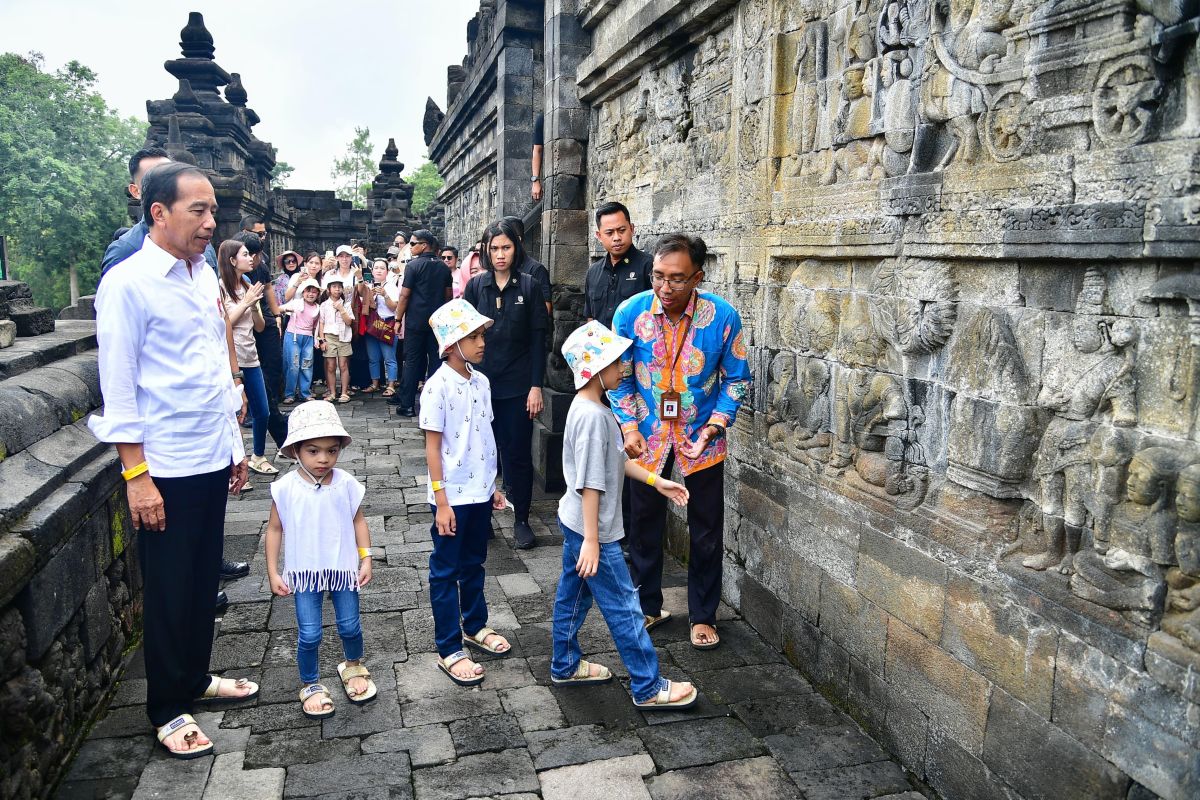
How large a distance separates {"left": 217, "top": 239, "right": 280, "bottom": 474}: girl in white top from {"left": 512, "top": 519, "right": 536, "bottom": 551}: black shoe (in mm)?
2373

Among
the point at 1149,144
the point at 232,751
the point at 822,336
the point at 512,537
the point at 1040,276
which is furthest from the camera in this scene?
the point at 512,537

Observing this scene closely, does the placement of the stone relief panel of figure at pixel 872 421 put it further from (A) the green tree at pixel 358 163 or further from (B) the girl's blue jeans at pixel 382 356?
(A) the green tree at pixel 358 163

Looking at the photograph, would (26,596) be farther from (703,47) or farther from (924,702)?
(703,47)

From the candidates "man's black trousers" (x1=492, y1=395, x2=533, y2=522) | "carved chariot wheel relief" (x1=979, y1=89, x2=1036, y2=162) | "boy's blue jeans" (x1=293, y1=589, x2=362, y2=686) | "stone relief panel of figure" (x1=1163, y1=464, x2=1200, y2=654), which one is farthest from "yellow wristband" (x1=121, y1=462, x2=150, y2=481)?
"stone relief panel of figure" (x1=1163, y1=464, x2=1200, y2=654)

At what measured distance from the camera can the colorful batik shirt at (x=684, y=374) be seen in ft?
14.1

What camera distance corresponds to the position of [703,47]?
18.3ft

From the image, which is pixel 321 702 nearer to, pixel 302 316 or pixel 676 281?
pixel 676 281

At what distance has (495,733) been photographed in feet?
11.7

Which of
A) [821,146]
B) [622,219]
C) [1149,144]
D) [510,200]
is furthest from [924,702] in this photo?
[510,200]

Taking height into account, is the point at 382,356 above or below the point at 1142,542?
below

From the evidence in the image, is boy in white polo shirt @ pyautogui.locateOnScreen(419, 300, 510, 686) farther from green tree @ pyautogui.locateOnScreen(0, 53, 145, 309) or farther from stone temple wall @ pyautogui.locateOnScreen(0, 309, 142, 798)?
green tree @ pyautogui.locateOnScreen(0, 53, 145, 309)

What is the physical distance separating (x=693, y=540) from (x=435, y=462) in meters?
1.39

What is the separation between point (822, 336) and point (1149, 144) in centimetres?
175

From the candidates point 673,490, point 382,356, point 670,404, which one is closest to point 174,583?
point 673,490
